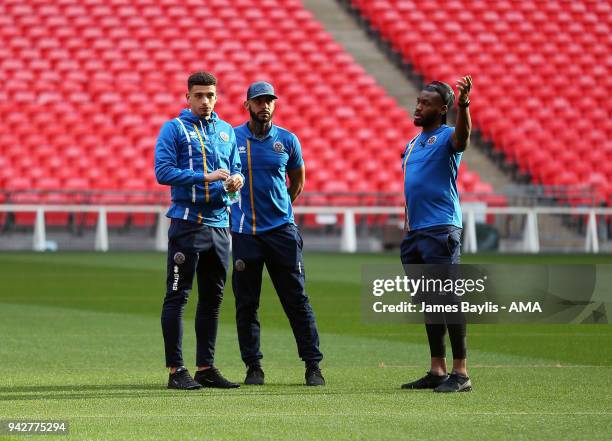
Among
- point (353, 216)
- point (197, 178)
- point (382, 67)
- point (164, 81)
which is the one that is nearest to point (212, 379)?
point (197, 178)

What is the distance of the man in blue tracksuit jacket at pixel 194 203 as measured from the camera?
808cm

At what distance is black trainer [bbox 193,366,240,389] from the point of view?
8.18 m

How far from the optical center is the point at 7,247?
23.5 metres

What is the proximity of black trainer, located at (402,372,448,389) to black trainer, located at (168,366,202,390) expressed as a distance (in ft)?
4.36

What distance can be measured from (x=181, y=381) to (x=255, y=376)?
532 mm

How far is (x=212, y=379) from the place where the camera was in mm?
8219

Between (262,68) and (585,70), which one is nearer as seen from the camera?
(262,68)

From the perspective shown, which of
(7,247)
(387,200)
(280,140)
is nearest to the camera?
(280,140)

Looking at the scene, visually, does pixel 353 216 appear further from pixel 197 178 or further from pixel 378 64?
pixel 197 178

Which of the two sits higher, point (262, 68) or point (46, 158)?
point (262, 68)

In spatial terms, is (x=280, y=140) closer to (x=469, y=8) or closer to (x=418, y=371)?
(x=418, y=371)

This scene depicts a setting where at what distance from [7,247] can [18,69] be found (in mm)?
6673

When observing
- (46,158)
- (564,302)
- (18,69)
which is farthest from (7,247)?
(564,302)

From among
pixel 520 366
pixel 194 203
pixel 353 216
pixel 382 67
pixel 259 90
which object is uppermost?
pixel 382 67
